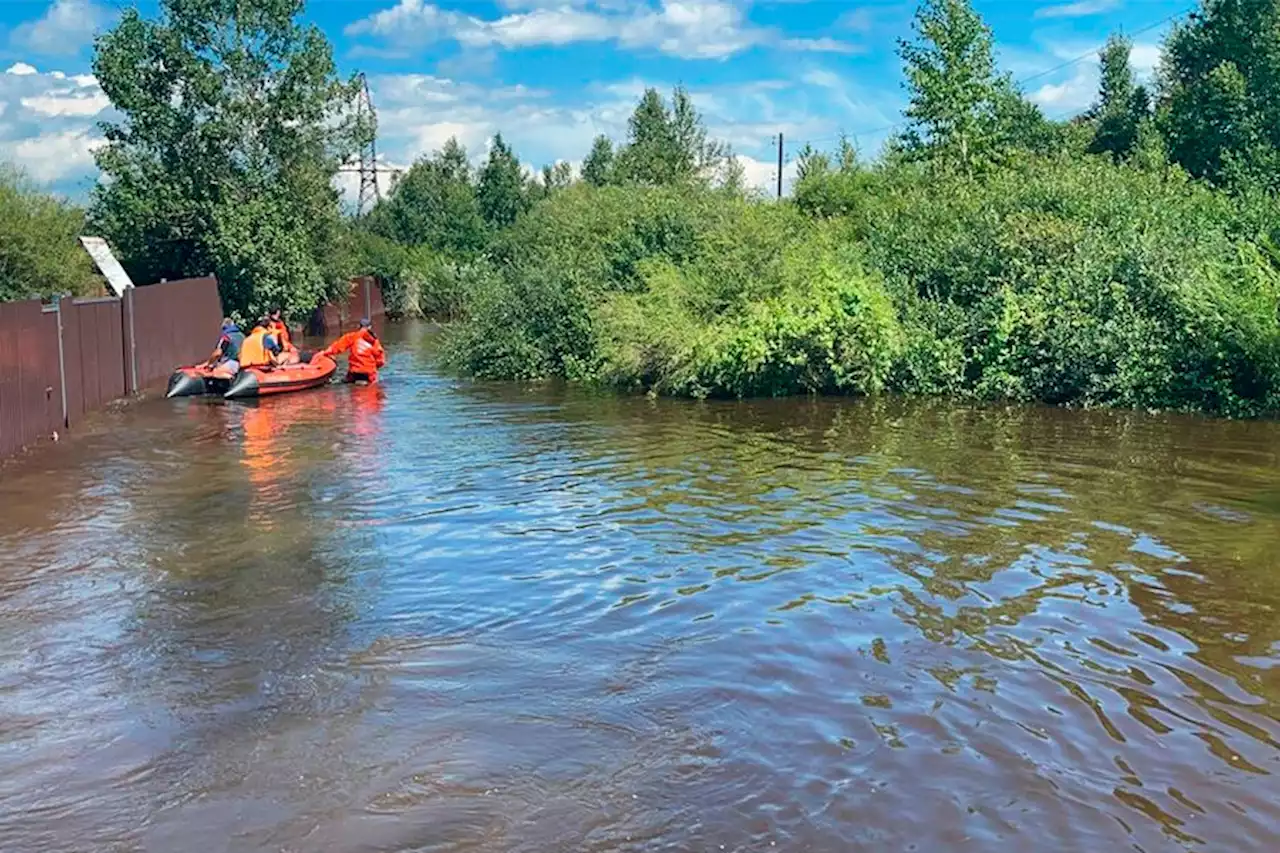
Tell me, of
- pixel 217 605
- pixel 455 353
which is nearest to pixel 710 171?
pixel 455 353

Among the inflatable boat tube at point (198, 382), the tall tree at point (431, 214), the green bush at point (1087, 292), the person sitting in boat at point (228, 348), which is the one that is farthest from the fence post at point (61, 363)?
the tall tree at point (431, 214)

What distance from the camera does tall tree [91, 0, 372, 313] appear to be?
32594 mm

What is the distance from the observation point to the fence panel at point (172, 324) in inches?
925

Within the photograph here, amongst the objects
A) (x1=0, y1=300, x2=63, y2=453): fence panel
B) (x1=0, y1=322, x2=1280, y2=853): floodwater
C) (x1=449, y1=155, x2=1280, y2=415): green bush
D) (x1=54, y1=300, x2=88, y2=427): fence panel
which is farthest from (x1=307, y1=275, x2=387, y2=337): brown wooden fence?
(x1=0, y1=322, x2=1280, y2=853): floodwater

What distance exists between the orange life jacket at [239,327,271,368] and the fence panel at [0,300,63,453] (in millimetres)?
5097

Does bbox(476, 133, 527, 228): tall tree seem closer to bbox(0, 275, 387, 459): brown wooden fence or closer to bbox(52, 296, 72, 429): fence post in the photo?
bbox(0, 275, 387, 459): brown wooden fence

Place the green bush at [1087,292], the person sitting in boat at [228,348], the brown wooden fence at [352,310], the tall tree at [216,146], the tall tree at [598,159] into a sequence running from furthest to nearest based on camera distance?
1. the tall tree at [598,159]
2. the brown wooden fence at [352,310]
3. the tall tree at [216,146]
4. the person sitting in boat at [228,348]
5. the green bush at [1087,292]

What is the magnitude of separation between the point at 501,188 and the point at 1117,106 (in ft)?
114

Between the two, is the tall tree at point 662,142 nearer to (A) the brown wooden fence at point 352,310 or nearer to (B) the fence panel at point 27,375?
(A) the brown wooden fence at point 352,310

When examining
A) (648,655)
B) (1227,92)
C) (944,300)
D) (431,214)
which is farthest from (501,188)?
(648,655)

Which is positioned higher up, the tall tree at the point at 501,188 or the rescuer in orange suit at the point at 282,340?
the tall tree at the point at 501,188

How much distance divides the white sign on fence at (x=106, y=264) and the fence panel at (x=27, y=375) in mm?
9871

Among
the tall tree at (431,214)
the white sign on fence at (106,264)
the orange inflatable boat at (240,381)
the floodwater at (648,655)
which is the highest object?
the tall tree at (431,214)

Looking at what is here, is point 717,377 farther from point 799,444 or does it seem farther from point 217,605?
point 217,605
